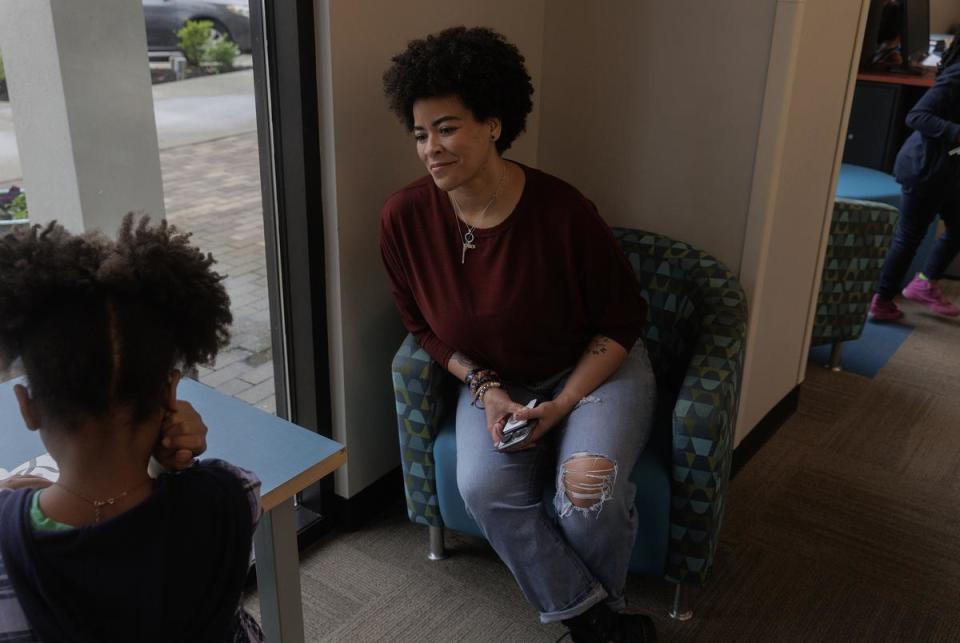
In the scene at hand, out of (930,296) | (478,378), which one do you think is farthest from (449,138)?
(930,296)

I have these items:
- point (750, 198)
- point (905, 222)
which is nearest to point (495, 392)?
point (750, 198)

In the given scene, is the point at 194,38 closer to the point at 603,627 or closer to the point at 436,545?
the point at 436,545

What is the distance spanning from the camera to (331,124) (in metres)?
1.90

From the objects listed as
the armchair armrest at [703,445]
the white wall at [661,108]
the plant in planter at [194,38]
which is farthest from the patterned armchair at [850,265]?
the plant in planter at [194,38]

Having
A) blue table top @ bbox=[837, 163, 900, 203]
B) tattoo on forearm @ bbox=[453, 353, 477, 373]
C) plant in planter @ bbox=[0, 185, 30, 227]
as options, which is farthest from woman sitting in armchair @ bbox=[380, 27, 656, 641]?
A: blue table top @ bbox=[837, 163, 900, 203]

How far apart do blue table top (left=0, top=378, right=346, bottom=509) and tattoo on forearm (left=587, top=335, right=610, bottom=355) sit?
730mm

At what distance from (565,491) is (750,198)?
90 cm

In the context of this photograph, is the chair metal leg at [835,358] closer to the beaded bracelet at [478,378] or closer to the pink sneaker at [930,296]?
the pink sneaker at [930,296]

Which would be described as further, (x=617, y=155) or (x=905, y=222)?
(x=905, y=222)

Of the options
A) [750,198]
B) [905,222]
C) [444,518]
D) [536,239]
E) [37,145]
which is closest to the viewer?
[37,145]

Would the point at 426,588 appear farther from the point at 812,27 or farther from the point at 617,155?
the point at 812,27

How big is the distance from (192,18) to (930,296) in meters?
3.22

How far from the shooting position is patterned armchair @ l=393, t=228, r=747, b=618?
5.93ft

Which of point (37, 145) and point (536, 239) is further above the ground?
point (37, 145)
